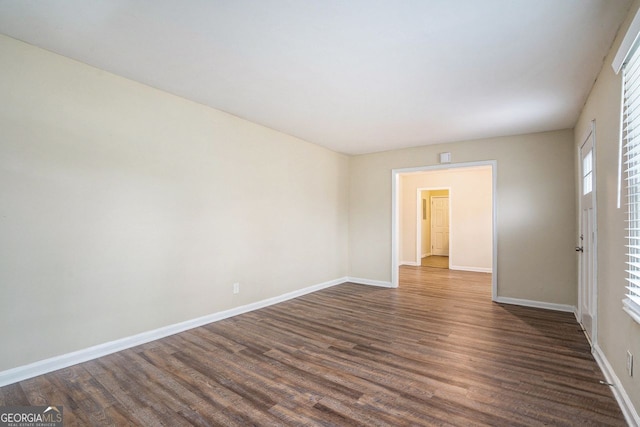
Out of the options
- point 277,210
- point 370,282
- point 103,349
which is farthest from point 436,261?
point 103,349

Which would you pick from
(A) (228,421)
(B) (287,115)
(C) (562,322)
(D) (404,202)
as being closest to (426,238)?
(D) (404,202)

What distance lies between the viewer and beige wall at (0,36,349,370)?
2.45 meters

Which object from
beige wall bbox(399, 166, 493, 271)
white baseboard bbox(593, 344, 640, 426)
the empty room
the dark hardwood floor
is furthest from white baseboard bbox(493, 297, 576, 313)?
beige wall bbox(399, 166, 493, 271)

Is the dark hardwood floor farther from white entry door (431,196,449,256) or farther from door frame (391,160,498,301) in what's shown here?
white entry door (431,196,449,256)

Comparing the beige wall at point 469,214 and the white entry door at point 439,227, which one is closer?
the beige wall at point 469,214

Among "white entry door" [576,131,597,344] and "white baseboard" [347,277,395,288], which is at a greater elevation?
"white entry door" [576,131,597,344]

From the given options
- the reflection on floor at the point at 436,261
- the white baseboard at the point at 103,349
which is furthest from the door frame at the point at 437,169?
the reflection on floor at the point at 436,261

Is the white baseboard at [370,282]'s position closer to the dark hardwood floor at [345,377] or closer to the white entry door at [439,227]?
the dark hardwood floor at [345,377]

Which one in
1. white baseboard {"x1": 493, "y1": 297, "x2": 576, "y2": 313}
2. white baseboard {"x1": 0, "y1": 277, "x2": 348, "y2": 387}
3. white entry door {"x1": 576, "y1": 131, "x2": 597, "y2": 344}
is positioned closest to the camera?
white baseboard {"x1": 0, "y1": 277, "x2": 348, "y2": 387}

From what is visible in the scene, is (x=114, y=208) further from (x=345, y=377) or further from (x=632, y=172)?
(x=632, y=172)

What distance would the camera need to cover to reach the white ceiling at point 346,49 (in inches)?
79.0

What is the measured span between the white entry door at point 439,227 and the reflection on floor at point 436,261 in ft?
1.09
